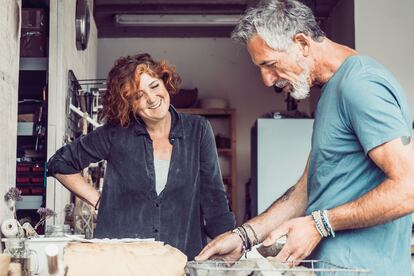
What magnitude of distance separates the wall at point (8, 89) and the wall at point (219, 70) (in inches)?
228

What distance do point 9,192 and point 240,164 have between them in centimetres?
604

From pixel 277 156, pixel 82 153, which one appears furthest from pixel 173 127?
pixel 277 156

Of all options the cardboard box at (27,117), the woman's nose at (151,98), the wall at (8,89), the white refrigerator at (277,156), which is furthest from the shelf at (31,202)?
the white refrigerator at (277,156)

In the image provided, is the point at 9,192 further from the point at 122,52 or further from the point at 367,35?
the point at 122,52

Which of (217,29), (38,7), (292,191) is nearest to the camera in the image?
(292,191)

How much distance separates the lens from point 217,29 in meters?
8.34

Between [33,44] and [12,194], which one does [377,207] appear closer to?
[12,194]

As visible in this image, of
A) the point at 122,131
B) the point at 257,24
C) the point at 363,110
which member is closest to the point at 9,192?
the point at 122,131

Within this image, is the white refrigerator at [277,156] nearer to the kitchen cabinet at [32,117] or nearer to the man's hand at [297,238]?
the kitchen cabinet at [32,117]

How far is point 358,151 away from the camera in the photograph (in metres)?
1.49

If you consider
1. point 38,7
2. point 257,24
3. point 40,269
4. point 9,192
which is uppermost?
point 38,7

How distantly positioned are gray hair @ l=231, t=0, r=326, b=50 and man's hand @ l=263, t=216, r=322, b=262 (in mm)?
477

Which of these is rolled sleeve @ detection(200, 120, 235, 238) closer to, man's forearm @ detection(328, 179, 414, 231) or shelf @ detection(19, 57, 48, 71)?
man's forearm @ detection(328, 179, 414, 231)

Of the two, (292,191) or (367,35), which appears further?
(367,35)
